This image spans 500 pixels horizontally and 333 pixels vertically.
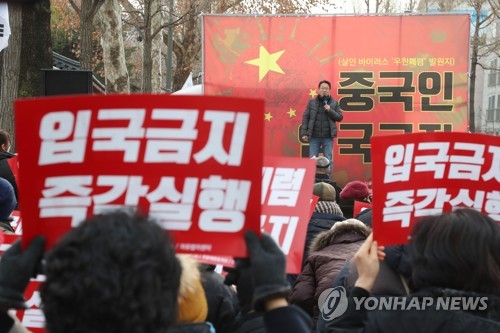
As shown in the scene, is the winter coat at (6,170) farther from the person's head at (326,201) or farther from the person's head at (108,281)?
the person's head at (108,281)

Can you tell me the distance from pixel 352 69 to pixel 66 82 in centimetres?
442

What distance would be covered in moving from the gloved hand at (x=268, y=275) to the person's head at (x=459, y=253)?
0.57 metres

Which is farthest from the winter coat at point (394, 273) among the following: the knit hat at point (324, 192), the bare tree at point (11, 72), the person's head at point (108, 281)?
the bare tree at point (11, 72)

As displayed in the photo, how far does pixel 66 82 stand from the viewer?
916 cm

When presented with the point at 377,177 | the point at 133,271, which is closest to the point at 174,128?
the point at 133,271

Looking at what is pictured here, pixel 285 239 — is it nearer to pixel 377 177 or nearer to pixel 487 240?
pixel 377 177

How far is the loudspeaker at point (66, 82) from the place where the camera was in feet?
30.0

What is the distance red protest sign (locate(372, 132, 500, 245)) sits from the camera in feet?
8.77

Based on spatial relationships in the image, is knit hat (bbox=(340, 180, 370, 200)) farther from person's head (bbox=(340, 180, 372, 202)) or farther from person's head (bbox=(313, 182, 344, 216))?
person's head (bbox=(313, 182, 344, 216))

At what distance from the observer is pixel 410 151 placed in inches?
108

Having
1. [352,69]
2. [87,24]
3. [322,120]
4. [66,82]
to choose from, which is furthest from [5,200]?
[87,24]

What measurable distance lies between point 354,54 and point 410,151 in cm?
885

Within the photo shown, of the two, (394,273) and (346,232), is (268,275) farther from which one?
(346,232)

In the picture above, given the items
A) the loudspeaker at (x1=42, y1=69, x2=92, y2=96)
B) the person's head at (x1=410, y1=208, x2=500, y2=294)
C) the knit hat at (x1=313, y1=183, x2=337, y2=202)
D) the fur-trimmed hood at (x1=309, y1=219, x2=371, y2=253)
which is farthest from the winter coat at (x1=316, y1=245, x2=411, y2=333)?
the loudspeaker at (x1=42, y1=69, x2=92, y2=96)
